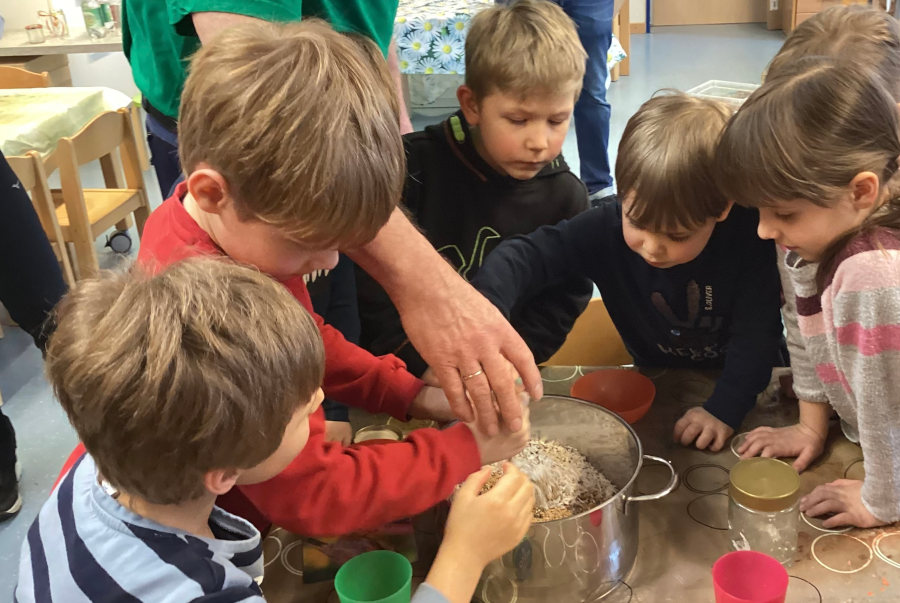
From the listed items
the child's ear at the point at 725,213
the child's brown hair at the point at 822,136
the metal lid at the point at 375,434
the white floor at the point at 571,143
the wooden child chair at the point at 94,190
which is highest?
the child's brown hair at the point at 822,136

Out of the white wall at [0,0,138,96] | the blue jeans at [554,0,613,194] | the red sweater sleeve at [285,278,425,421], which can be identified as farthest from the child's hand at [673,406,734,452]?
the white wall at [0,0,138,96]

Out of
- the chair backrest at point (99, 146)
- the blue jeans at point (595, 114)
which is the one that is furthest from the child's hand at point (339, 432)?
the blue jeans at point (595, 114)

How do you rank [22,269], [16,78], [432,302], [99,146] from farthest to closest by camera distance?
[16,78], [99,146], [22,269], [432,302]

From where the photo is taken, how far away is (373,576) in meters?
0.85

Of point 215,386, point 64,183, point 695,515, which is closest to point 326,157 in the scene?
point 215,386

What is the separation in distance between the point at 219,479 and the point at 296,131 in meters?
0.32

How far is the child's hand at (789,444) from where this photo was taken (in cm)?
107

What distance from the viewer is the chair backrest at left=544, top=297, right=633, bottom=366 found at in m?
1.53

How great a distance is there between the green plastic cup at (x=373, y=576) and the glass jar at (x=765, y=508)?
1.21 ft

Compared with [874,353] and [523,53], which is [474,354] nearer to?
[874,353]

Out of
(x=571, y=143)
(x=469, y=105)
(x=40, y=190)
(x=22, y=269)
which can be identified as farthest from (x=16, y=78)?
(x=469, y=105)

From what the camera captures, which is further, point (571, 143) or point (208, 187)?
point (571, 143)

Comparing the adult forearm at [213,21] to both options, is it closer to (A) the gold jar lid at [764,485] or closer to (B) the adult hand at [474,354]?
(B) the adult hand at [474,354]

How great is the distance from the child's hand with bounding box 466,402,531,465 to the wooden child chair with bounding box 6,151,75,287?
6.44ft
